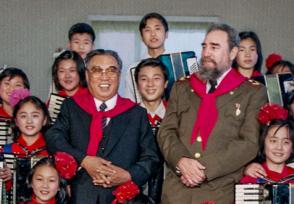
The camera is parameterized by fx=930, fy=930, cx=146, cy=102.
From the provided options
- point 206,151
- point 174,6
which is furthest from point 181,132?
point 174,6

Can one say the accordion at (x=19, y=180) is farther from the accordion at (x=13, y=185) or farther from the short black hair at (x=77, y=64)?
the short black hair at (x=77, y=64)

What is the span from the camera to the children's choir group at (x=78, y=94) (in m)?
6.21

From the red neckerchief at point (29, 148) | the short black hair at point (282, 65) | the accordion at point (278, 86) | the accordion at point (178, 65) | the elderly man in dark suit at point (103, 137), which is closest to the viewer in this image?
the elderly man in dark suit at point (103, 137)

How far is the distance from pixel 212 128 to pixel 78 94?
1013 mm

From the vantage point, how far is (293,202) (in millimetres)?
5887

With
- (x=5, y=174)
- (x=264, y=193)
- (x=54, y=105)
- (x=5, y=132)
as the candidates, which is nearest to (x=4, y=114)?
(x=5, y=132)

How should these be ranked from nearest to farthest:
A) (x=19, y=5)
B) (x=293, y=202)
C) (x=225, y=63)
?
(x=293, y=202), (x=225, y=63), (x=19, y=5)

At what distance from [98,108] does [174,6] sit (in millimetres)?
4284

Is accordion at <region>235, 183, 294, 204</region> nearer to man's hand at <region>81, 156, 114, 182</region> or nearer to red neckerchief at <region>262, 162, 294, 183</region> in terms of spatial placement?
red neckerchief at <region>262, 162, 294, 183</region>

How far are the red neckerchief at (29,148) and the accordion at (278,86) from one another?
1673 mm

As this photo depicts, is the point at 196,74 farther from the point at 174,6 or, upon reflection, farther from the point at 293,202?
the point at 174,6

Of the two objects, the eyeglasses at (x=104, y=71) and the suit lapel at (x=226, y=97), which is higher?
the eyeglasses at (x=104, y=71)

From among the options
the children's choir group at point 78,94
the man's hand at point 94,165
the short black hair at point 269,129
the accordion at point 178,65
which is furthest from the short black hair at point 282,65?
the man's hand at point 94,165

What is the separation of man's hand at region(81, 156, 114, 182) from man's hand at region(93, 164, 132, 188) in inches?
0.8
